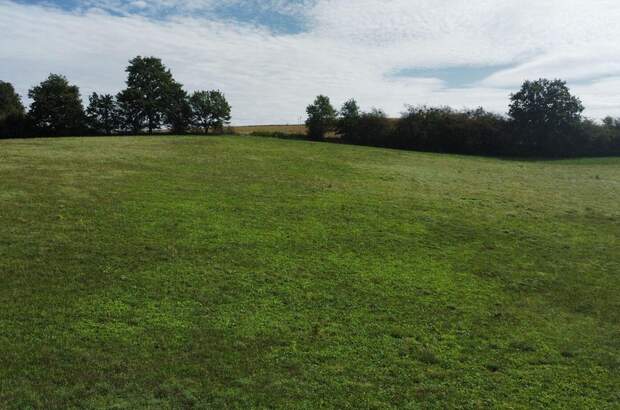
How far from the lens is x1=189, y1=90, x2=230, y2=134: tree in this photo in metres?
64.3

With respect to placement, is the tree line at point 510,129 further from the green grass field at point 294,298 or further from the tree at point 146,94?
the green grass field at point 294,298

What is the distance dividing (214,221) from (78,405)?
10858mm

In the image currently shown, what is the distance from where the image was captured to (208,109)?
6438cm

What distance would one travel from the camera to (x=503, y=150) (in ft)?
200

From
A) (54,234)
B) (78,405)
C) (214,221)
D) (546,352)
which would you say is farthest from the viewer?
(214,221)

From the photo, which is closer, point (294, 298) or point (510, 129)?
point (294, 298)

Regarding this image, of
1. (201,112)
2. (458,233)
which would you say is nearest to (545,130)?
(201,112)

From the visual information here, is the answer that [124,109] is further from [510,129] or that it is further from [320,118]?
[510,129]

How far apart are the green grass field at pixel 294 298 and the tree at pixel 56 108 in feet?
129

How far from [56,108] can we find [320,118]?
34.4 metres

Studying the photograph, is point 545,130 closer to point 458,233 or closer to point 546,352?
point 458,233

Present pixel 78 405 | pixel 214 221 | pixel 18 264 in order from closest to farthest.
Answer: pixel 78 405
pixel 18 264
pixel 214 221

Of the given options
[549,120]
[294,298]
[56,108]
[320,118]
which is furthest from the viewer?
[320,118]

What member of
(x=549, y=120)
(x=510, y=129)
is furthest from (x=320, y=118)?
(x=549, y=120)
